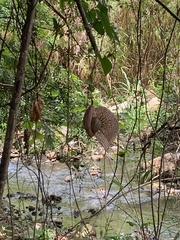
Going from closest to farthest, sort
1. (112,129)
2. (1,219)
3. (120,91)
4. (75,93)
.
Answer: (112,129) → (1,219) → (75,93) → (120,91)

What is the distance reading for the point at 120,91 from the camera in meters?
4.35

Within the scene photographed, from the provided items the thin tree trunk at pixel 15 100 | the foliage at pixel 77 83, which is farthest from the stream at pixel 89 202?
the thin tree trunk at pixel 15 100

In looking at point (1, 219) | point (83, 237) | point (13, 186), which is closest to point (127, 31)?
point (13, 186)

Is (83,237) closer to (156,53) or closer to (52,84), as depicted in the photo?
(52,84)

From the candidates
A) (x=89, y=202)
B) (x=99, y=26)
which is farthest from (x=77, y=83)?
(x=99, y=26)

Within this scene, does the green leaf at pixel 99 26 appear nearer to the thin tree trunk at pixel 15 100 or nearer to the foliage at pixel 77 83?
the foliage at pixel 77 83

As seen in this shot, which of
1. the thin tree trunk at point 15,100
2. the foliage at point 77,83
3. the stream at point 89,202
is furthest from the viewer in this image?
the stream at point 89,202

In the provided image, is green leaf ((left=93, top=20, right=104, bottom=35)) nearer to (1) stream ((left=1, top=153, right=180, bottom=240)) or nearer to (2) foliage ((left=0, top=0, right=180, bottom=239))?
(2) foliage ((left=0, top=0, right=180, bottom=239))

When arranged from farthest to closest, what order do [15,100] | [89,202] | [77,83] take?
[89,202]
[77,83]
[15,100]

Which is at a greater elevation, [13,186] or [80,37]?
[80,37]

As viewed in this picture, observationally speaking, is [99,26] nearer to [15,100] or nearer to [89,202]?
[15,100]

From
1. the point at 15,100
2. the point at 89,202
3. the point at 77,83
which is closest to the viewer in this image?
the point at 15,100

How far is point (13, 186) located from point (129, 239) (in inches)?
55.8

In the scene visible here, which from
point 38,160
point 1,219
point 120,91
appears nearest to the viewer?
point 38,160
